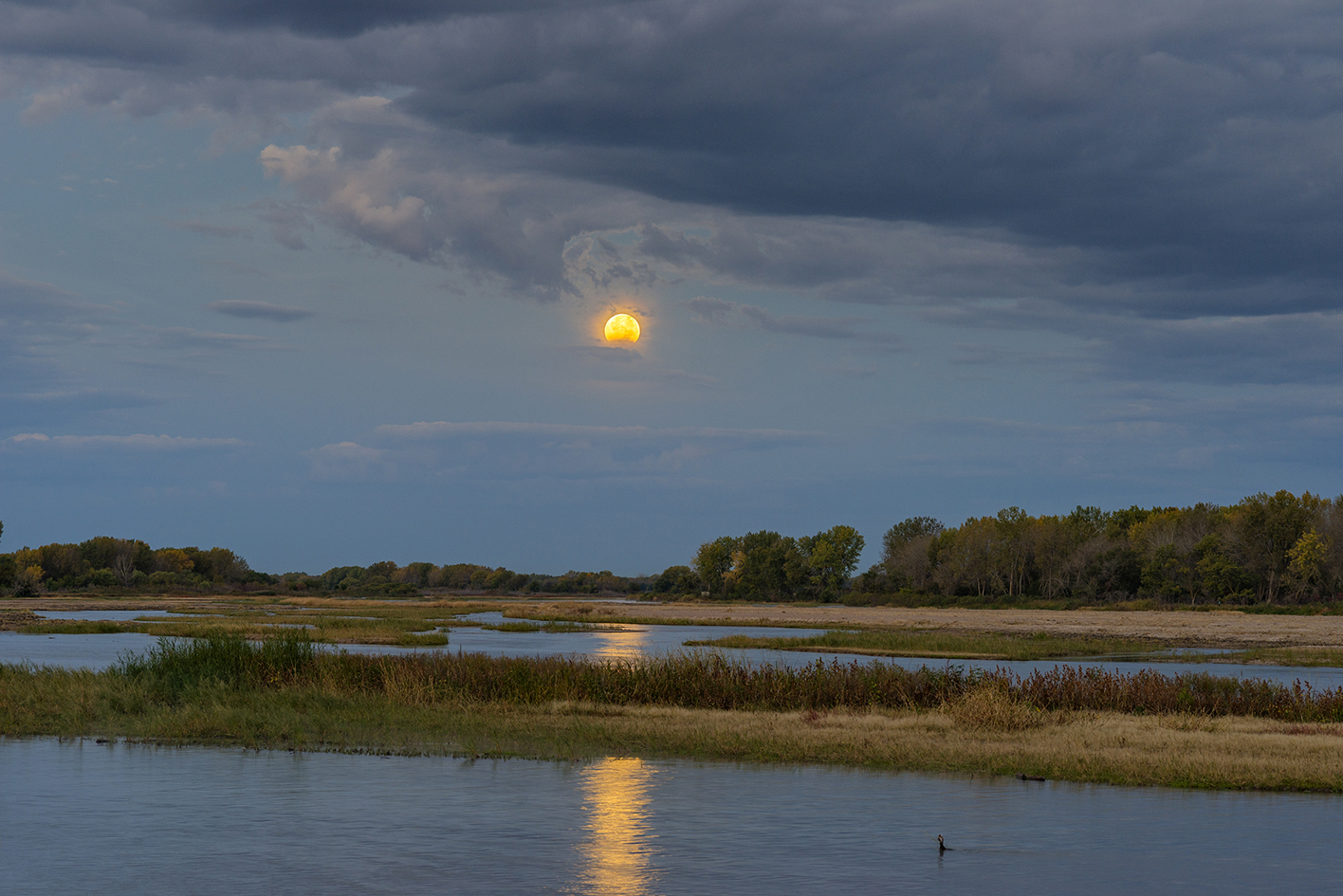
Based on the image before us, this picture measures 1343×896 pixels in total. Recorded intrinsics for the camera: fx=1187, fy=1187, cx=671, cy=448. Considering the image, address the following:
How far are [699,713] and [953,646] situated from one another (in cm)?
5261

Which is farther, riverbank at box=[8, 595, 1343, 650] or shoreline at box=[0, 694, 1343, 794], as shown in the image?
riverbank at box=[8, 595, 1343, 650]

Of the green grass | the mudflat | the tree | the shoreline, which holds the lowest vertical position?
the green grass

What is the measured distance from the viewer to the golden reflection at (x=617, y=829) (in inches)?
637

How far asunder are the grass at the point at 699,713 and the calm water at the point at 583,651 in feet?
34.9

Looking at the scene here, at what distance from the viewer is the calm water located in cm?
6191

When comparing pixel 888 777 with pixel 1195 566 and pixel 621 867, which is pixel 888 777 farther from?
pixel 1195 566

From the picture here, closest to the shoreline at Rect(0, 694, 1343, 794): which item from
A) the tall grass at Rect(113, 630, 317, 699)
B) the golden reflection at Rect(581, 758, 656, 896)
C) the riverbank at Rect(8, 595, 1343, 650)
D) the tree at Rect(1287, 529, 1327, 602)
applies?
the golden reflection at Rect(581, 758, 656, 896)

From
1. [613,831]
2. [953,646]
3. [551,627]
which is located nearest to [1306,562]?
[953,646]

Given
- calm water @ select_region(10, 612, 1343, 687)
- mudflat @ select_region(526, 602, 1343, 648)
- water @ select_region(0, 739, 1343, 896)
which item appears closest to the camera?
water @ select_region(0, 739, 1343, 896)

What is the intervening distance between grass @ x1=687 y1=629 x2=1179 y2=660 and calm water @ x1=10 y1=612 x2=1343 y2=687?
3060mm

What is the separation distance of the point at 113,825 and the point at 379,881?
6169mm

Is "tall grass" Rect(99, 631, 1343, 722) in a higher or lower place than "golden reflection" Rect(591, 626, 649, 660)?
higher

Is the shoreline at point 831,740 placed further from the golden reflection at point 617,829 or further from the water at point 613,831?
the golden reflection at point 617,829

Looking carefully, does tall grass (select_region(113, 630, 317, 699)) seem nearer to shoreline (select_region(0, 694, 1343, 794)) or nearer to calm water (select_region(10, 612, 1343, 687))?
shoreline (select_region(0, 694, 1343, 794))
